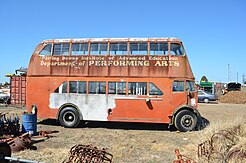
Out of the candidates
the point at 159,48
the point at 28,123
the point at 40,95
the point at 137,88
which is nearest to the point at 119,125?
the point at 137,88

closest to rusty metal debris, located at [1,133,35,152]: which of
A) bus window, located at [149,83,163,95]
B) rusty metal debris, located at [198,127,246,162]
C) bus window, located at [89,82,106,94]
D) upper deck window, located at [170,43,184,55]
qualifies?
bus window, located at [89,82,106,94]

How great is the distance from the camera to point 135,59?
12.1m

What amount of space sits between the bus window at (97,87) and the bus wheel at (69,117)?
4.28ft

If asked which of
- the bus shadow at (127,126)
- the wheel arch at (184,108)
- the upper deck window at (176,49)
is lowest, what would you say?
the bus shadow at (127,126)

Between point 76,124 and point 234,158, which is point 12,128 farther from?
point 234,158

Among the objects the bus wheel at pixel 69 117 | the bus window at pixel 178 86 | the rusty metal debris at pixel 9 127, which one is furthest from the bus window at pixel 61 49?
the bus window at pixel 178 86

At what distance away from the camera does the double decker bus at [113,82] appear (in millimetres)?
11828

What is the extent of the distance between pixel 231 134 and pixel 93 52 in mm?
7510

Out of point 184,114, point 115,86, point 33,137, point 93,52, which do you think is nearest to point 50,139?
point 33,137

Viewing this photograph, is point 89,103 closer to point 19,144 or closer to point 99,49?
point 99,49

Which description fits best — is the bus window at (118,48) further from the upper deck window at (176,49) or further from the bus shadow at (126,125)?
the bus shadow at (126,125)

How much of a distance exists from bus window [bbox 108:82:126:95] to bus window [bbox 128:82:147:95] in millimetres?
288

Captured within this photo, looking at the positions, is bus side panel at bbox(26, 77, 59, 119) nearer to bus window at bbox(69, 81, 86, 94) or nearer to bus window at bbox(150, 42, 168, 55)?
bus window at bbox(69, 81, 86, 94)

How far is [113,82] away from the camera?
1219cm
